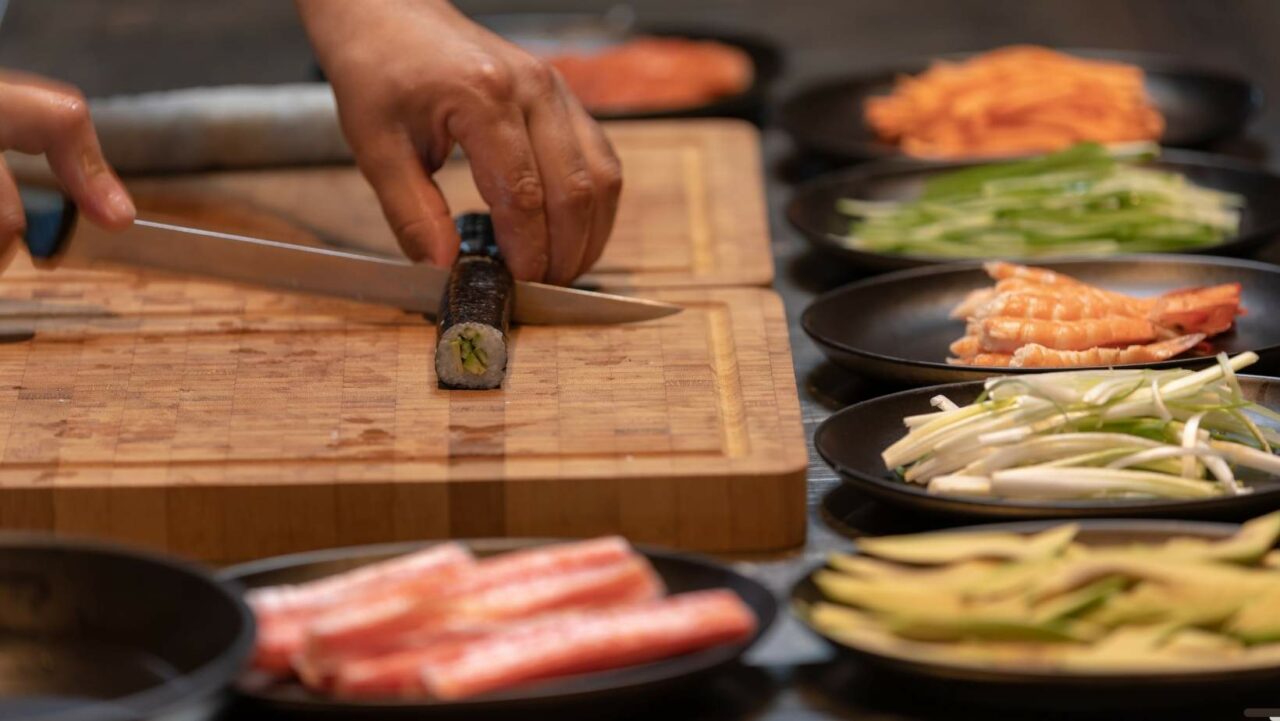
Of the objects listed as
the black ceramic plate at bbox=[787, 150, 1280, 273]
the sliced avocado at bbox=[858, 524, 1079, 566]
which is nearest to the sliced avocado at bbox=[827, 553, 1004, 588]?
the sliced avocado at bbox=[858, 524, 1079, 566]

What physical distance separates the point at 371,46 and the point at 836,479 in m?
1.00

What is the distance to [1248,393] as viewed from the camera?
2.10 m

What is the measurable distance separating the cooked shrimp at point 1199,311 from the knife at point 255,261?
671 mm

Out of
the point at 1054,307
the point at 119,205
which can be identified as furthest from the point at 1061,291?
the point at 119,205

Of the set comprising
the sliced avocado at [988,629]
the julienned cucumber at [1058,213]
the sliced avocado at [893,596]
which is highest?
the julienned cucumber at [1058,213]

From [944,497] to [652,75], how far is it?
237 centimetres

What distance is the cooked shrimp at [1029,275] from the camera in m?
2.43

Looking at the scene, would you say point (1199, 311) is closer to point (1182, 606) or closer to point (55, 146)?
point (1182, 606)

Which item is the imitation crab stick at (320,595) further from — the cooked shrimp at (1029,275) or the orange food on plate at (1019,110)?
the orange food on plate at (1019,110)

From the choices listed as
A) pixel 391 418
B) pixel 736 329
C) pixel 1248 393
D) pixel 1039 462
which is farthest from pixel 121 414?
pixel 1248 393

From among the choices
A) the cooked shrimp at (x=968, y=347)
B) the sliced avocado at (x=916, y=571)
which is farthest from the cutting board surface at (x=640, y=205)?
the sliced avocado at (x=916, y=571)

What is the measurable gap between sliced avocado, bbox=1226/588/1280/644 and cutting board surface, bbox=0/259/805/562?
57 centimetres

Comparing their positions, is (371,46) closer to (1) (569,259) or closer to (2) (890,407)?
(1) (569,259)

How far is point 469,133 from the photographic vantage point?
8.25 ft
